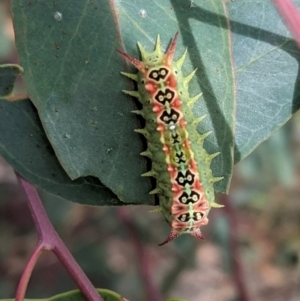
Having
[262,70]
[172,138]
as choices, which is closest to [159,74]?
[172,138]

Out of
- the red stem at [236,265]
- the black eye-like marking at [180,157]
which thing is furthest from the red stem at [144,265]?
the black eye-like marking at [180,157]

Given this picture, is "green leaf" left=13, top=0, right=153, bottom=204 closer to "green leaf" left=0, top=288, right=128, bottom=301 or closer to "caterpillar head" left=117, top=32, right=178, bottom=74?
"caterpillar head" left=117, top=32, right=178, bottom=74

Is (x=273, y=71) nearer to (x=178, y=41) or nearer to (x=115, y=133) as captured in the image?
(x=178, y=41)

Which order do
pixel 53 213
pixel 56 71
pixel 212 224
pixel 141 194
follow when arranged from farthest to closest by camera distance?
pixel 212 224 < pixel 53 213 < pixel 141 194 < pixel 56 71

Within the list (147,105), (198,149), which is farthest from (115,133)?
(198,149)

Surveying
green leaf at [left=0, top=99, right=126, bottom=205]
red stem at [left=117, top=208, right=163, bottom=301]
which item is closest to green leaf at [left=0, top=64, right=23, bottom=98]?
green leaf at [left=0, top=99, right=126, bottom=205]
